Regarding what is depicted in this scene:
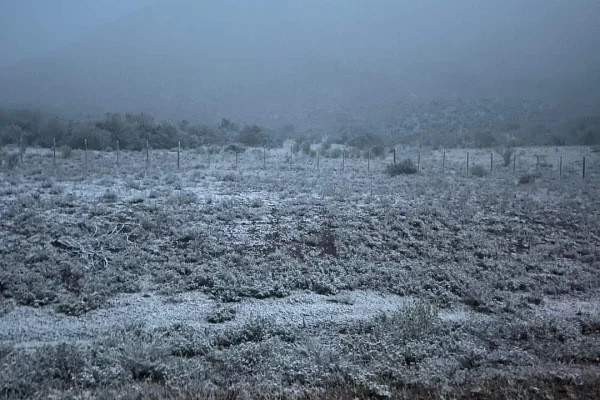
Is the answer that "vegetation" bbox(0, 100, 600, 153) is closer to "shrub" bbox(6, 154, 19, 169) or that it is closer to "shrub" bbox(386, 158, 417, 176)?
"shrub" bbox(6, 154, 19, 169)

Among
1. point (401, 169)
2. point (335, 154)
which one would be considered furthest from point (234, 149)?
point (401, 169)

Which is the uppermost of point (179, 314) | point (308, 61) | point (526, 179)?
point (308, 61)

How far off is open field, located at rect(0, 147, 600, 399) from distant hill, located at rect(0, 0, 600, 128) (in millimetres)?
45283

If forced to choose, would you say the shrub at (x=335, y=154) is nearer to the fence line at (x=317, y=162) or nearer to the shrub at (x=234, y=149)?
the fence line at (x=317, y=162)

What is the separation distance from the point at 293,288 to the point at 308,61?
79.6m

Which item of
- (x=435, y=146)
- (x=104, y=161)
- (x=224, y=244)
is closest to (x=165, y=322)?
(x=224, y=244)

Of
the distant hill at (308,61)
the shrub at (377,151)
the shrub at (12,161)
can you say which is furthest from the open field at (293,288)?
the distant hill at (308,61)

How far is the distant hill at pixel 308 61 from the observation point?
233ft

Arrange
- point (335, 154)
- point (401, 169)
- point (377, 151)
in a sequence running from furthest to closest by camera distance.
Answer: point (377, 151) < point (335, 154) < point (401, 169)

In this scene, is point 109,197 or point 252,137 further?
point 252,137

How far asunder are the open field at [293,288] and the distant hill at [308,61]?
149ft

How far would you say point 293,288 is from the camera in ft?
36.8

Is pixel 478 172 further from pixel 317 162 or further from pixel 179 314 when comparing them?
pixel 179 314

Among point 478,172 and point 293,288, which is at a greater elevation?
point 478,172
